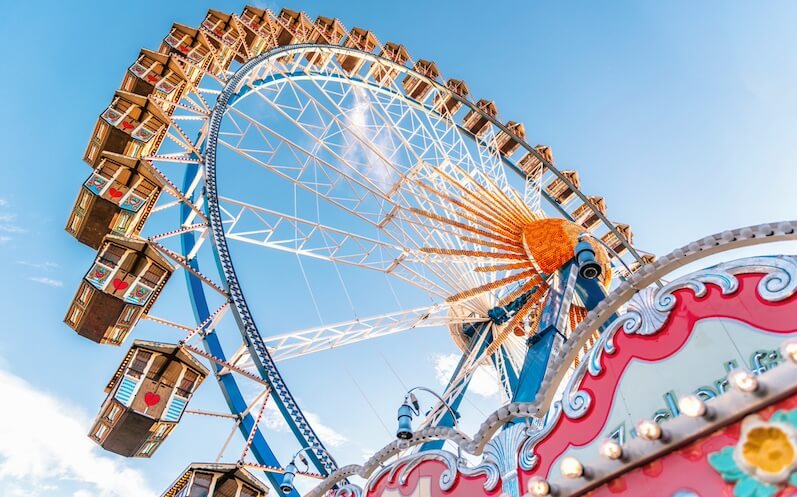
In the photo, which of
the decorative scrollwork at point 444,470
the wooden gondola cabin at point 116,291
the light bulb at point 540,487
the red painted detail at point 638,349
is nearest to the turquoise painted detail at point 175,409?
the wooden gondola cabin at point 116,291

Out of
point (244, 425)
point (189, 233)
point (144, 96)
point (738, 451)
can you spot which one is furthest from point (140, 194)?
point (738, 451)

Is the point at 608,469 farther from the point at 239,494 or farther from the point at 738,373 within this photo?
the point at 239,494

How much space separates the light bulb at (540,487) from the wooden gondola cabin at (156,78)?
359 inches

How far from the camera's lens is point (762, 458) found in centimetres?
280

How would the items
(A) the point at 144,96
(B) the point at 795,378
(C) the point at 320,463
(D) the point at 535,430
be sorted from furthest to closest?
(A) the point at 144,96 < (C) the point at 320,463 < (D) the point at 535,430 < (B) the point at 795,378

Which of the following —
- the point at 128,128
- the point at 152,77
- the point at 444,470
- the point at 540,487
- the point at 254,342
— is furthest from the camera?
the point at 152,77

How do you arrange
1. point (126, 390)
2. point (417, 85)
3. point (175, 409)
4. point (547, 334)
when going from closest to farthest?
point (126, 390)
point (175, 409)
point (547, 334)
point (417, 85)

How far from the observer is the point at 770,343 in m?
3.17

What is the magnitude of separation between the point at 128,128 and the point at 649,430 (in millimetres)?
8984

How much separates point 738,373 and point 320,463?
506cm

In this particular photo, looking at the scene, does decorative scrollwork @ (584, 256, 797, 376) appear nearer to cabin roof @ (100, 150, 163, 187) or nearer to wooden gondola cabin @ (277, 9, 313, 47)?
cabin roof @ (100, 150, 163, 187)

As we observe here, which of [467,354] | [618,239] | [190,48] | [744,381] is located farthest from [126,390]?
[618,239]

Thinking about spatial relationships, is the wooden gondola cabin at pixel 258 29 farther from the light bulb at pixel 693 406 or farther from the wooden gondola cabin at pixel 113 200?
the light bulb at pixel 693 406

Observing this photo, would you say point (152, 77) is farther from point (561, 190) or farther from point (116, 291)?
point (561, 190)
